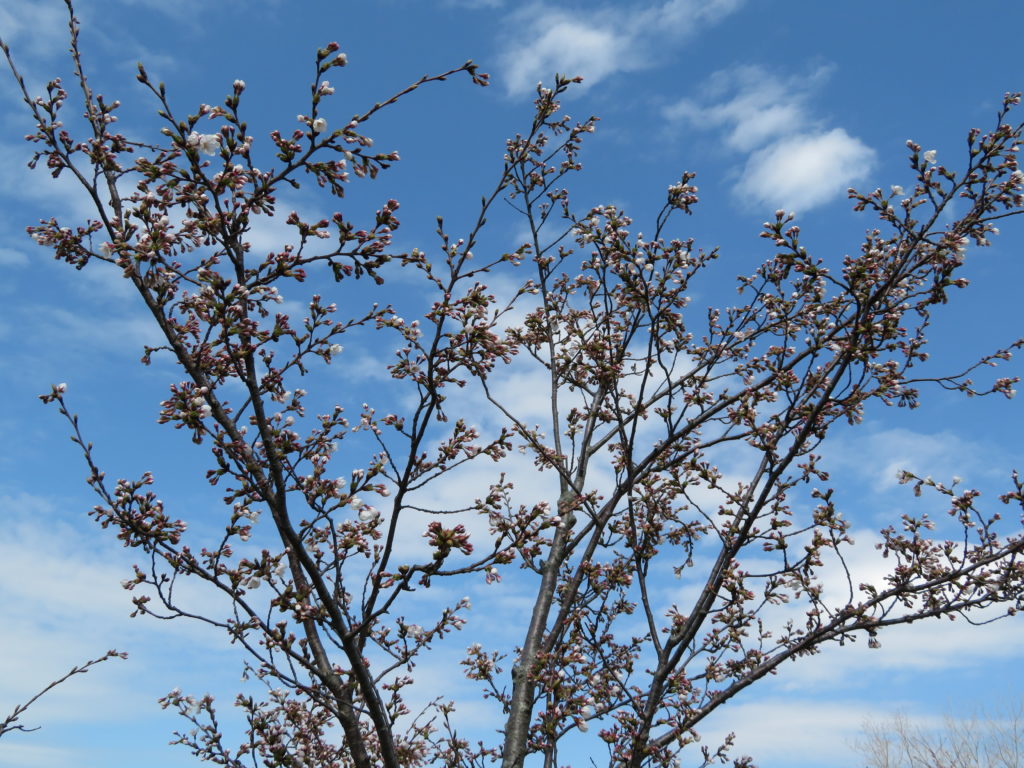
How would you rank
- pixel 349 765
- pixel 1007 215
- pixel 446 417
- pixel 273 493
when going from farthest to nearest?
pixel 349 765, pixel 1007 215, pixel 446 417, pixel 273 493

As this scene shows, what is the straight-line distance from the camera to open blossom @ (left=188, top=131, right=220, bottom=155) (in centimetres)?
470

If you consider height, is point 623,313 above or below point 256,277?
above

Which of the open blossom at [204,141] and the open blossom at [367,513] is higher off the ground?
the open blossom at [204,141]

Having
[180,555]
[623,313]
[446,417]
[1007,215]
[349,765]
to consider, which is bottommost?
[349,765]

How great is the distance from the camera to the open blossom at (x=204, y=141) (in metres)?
4.70

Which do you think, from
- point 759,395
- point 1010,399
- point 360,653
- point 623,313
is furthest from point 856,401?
point 360,653

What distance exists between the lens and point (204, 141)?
4699 mm

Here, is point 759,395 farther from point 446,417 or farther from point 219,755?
point 219,755

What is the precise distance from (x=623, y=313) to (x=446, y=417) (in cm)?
467

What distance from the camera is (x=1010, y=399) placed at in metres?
7.63

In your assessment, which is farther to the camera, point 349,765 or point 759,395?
point 349,765

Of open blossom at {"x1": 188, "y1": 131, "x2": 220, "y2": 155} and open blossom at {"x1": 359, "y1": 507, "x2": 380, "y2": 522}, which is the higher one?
open blossom at {"x1": 188, "y1": 131, "x2": 220, "y2": 155}

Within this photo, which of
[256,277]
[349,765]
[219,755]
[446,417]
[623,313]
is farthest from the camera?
[623,313]

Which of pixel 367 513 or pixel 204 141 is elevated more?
pixel 204 141
